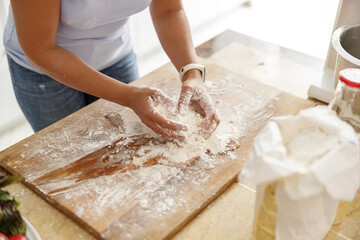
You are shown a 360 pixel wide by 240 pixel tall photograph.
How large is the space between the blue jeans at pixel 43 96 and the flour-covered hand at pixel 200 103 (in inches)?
14.7

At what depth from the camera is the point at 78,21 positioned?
3.39 ft

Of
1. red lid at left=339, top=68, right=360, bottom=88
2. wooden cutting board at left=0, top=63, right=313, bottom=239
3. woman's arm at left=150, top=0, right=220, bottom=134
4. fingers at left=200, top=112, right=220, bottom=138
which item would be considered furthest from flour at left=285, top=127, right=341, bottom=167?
woman's arm at left=150, top=0, right=220, bottom=134

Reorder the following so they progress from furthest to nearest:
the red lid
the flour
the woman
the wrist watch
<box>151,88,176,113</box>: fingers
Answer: the wrist watch
<box>151,88,176,113</box>: fingers
the woman
the red lid
the flour

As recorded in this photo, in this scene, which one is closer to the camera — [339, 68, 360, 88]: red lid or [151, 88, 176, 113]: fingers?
[339, 68, 360, 88]: red lid

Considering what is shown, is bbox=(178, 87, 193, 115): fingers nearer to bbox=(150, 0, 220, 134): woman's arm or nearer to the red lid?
bbox=(150, 0, 220, 134): woman's arm

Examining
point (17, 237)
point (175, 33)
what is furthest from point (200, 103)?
point (17, 237)

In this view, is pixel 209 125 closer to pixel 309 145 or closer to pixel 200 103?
pixel 200 103

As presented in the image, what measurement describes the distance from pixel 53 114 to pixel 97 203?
1.81ft

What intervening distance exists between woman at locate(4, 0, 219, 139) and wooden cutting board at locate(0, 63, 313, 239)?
100 mm

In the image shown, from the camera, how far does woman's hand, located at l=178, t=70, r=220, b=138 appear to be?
1085mm

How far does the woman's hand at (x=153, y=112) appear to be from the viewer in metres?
1.04

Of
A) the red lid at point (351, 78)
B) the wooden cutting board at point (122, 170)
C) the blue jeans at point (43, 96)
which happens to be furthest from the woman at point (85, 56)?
the red lid at point (351, 78)

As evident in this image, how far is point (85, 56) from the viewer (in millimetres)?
1238

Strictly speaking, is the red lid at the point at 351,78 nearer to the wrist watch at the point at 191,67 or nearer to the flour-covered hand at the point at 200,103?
the flour-covered hand at the point at 200,103
